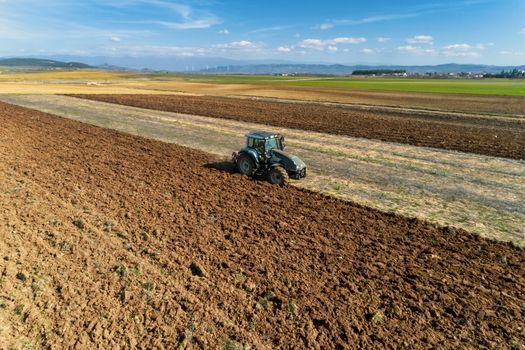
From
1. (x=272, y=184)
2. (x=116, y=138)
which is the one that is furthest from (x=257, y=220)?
(x=116, y=138)

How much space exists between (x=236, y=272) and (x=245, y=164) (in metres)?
7.55

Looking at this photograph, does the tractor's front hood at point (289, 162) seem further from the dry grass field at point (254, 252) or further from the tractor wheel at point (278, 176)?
the dry grass field at point (254, 252)

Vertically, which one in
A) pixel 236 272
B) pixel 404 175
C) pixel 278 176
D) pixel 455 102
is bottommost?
pixel 236 272

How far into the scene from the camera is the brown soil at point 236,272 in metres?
6.64

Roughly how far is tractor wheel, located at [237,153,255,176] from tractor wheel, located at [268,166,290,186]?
99 cm

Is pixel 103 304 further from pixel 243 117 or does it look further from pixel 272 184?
pixel 243 117

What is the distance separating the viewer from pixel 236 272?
8.44m

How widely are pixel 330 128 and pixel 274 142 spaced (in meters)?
14.7

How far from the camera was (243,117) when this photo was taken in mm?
34281

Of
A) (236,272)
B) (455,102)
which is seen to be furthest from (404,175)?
(455,102)

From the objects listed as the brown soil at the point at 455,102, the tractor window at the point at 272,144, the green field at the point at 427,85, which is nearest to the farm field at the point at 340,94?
the brown soil at the point at 455,102

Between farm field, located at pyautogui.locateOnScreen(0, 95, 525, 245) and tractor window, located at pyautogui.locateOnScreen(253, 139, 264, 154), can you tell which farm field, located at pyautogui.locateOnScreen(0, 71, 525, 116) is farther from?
tractor window, located at pyautogui.locateOnScreen(253, 139, 264, 154)

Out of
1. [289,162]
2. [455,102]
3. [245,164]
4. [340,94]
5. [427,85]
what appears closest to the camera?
[289,162]

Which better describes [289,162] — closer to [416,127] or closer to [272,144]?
[272,144]
